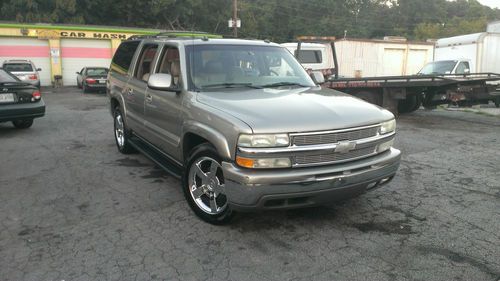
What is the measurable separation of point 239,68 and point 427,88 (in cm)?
795

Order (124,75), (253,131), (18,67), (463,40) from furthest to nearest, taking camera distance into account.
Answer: (18,67) < (463,40) < (124,75) < (253,131)

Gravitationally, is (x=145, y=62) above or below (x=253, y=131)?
above

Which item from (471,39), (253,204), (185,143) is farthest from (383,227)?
(471,39)

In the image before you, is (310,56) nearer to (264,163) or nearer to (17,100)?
(17,100)

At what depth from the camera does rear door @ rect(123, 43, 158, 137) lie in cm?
561

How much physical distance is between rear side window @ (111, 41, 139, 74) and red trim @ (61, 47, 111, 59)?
23.9m

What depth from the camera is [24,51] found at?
27281 millimetres

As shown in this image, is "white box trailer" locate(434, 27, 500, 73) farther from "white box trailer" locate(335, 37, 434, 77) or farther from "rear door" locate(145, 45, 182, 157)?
"rear door" locate(145, 45, 182, 157)

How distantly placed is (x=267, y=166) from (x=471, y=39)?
18.2m

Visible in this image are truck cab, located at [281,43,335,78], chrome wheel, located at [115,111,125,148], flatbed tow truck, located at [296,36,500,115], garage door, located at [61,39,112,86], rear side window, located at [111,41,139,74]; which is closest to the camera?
rear side window, located at [111,41,139,74]

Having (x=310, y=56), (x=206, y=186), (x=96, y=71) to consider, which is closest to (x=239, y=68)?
(x=206, y=186)

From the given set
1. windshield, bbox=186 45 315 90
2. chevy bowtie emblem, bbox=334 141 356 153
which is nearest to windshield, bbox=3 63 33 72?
windshield, bbox=186 45 315 90

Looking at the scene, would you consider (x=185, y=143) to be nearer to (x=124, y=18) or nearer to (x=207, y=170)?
(x=207, y=170)

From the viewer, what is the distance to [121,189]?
5.20m
